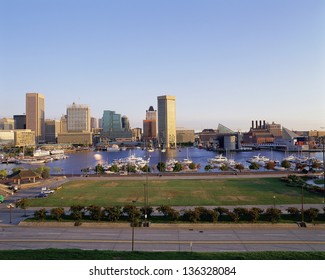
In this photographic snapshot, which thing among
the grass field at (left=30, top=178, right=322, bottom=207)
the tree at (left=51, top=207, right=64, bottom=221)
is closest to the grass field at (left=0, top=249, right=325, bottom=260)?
the tree at (left=51, top=207, right=64, bottom=221)

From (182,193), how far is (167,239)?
7.53 m

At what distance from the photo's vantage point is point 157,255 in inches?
257

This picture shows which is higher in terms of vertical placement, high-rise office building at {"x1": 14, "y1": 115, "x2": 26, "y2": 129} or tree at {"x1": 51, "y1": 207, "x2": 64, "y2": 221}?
high-rise office building at {"x1": 14, "y1": 115, "x2": 26, "y2": 129}

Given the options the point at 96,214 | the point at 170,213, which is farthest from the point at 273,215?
the point at 96,214

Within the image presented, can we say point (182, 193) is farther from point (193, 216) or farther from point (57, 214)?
point (57, 214)

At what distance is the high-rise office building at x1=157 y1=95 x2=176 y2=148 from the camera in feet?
321

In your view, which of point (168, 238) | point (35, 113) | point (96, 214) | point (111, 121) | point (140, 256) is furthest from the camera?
point (111, 121)

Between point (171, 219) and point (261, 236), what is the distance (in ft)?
9.93

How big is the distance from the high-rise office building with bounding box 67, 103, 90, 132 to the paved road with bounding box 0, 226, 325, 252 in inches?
3926

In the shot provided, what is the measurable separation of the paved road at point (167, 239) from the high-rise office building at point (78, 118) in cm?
9972

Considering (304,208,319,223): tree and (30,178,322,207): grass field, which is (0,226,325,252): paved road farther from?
(30,178,322,207): grass field

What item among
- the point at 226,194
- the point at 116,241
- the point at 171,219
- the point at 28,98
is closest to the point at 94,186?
the point at 226,194

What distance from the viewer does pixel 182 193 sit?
16.7 m

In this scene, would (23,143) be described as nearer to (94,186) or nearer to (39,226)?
(94,186)
